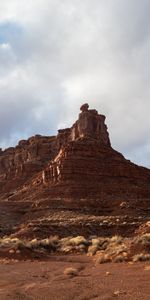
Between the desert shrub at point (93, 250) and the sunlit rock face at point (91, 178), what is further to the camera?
the sunlit rock face at point (91, 178)

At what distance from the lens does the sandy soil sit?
50.5 ft

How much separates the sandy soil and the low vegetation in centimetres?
117

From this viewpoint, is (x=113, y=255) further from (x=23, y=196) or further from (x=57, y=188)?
(x=23, y=196)

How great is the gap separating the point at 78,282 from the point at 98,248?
1489 cm

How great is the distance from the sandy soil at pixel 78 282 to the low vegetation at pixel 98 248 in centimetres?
Result: 117

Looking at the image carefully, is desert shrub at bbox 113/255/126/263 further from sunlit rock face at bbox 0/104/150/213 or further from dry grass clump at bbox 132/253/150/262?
sunlit rock face at bbox 0/104/150/213

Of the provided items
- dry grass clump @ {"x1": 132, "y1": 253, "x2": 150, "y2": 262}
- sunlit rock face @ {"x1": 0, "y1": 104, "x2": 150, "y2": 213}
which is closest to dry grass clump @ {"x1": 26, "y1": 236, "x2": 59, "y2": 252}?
dry grass clump @ {"x1": 132, "y1": 253, "x2": 150, "y2": 262}

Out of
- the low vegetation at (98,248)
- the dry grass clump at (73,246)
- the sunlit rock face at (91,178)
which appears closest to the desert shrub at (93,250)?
the low vegetation at (98,248)

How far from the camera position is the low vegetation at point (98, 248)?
24.6 meters

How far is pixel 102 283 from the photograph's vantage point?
57.4ft

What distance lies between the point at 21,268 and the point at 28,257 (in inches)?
201

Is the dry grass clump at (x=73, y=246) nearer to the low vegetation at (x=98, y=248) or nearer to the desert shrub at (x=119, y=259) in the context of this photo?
the low vegetation at (x=98, y=248)

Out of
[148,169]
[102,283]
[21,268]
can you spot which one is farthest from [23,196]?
[102,283]

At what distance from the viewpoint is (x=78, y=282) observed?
1791cm
